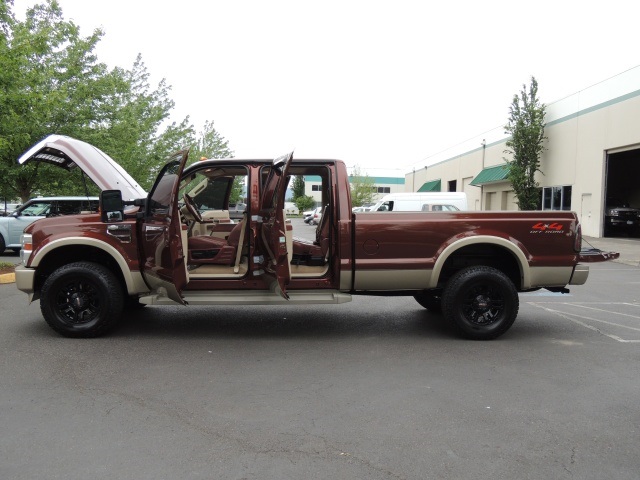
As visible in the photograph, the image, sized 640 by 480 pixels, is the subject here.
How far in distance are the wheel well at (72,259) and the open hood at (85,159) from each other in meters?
0.75

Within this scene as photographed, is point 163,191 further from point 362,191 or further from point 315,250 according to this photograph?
point 362,191

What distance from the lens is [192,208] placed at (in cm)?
685

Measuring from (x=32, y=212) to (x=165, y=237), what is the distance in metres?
10.5

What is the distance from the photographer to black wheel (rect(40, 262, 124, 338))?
5.92m

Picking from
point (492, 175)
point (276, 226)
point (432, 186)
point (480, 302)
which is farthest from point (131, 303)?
point (432, 186)

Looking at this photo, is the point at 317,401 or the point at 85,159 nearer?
the point at 317,401

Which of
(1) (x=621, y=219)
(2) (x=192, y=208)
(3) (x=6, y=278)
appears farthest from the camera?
(1) (x=621, y=219)

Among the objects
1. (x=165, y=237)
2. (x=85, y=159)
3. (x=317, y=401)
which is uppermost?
(x=85, y=159)

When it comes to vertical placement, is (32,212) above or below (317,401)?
above

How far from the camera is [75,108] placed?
15266mm

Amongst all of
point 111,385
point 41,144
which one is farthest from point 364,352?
point 41,144

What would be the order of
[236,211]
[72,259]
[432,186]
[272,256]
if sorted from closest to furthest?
[272,256], [72,259], [236,211], [432,186]

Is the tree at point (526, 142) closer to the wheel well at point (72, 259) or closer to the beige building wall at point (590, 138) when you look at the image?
the beige building wall at point (590, 138)

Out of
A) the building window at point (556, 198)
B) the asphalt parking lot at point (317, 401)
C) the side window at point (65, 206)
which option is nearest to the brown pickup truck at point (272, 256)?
the asphalt parking lot at point (317, 401)
